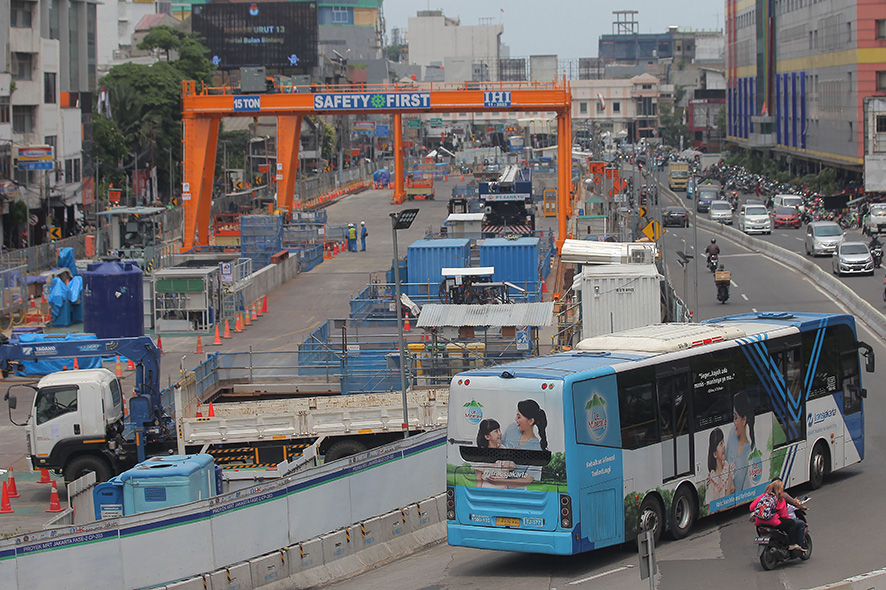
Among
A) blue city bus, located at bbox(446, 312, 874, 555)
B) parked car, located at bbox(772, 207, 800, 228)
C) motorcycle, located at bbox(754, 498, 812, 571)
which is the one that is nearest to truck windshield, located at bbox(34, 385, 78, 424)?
blue city bus, located at bbox(446, 312, 874, 555)

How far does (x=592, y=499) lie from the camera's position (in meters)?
14.2

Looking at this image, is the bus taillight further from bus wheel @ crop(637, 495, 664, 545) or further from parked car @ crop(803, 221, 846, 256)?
parked car @ crop(803, 221, 846, 256)

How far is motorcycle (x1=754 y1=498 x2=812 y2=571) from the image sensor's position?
1405 centimetres

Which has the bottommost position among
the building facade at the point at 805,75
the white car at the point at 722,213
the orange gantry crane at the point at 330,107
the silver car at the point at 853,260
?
the silver car at the point at 853,260

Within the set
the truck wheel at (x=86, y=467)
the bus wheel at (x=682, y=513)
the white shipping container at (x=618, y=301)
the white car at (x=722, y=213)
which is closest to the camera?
the bus wheel at (x=682, y=513)

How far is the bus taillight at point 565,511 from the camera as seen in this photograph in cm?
1398

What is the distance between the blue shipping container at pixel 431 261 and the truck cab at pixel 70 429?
1782cm

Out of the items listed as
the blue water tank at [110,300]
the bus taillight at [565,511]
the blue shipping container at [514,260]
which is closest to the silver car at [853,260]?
the blue shipping container at [514,260]

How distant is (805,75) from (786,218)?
3606cm

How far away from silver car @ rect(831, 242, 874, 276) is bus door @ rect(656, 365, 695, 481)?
30230 mm

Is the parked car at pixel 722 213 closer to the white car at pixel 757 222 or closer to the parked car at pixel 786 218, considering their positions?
the parked car at pixel 786 218

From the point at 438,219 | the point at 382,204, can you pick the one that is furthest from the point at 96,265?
the point at 382,204

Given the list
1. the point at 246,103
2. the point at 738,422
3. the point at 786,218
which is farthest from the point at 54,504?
the point at 786,218

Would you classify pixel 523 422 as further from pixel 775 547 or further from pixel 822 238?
pixel 822 238
